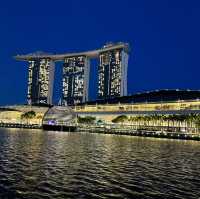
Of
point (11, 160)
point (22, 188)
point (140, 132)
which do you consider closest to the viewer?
point (22, 188)

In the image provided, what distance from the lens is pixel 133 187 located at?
3378 cm

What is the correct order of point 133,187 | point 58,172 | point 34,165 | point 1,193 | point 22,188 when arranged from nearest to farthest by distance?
point 1,193
point 22,188
point 133,187
point 58,172
point 34,165

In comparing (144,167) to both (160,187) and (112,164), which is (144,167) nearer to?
(112,164)

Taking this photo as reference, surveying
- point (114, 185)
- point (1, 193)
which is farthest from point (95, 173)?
point (1, 193)

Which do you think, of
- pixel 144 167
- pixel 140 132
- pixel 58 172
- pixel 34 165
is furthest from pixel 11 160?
pixel 140 132

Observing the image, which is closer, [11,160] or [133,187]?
[133,187]

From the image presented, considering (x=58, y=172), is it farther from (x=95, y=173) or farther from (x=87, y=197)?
(x=87, y=197)

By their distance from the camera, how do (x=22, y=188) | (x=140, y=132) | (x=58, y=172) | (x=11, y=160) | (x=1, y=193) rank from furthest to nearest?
1. (x=140, y=132)
2. (x=11, y=160)
3. (x=58, y=172)
4. (x=22, y=188)
5. (x=1, y=193)

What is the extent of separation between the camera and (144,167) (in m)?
47.3

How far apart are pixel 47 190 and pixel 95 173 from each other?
10364 millimetres

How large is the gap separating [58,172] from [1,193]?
11258 mm

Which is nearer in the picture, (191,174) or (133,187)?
(133,187)

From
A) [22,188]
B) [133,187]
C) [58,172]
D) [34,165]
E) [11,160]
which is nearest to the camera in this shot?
[22,188]

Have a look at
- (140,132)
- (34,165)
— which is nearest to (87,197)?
(34,165)
